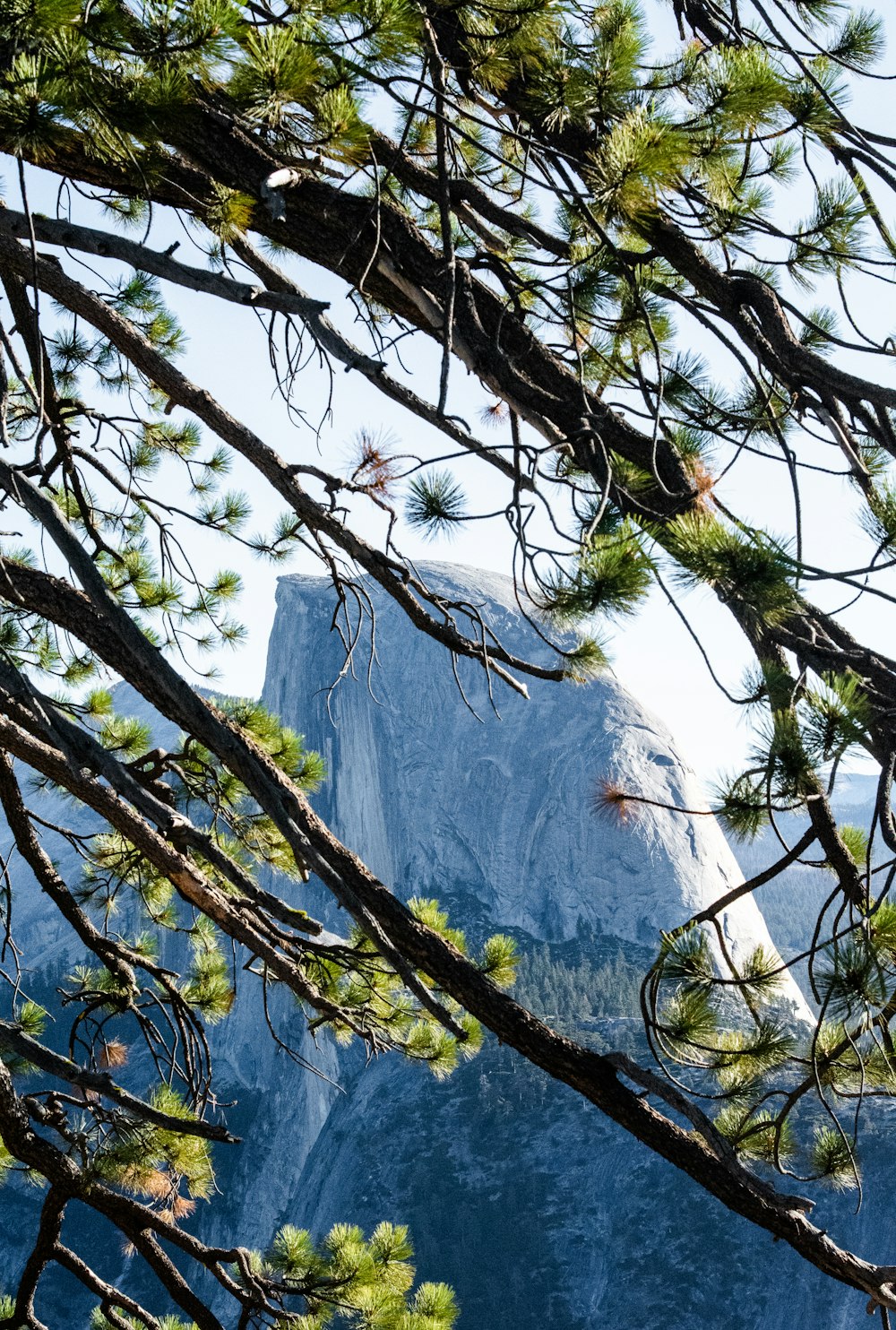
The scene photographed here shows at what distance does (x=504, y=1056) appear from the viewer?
26.3 metres

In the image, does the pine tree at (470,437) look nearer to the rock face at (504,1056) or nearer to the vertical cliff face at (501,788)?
the rock face at (504,1056)

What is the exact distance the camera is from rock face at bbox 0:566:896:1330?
22047 mm

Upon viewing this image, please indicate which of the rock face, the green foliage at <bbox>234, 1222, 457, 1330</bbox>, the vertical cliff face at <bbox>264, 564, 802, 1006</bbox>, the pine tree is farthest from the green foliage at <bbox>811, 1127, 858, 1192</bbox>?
the vertical cliff face at <bbox>264, 564, 802, 1006</bbox>

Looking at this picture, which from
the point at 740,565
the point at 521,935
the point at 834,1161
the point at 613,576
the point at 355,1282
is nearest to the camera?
the point at 740,565

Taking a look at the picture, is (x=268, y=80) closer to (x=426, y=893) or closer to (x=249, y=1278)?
(x=249, y=1278)

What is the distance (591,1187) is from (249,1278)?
25.0 meters

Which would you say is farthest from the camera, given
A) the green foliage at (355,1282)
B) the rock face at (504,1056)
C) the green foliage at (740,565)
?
the rock face at (504,1056)

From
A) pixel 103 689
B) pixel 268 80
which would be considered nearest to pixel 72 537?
pixel 268 80

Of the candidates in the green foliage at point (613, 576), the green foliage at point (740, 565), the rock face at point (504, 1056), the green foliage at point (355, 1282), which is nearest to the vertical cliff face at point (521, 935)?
the rock face at point (504, 1056)

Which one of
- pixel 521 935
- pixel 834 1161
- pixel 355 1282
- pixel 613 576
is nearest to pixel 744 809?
pixel 613 576

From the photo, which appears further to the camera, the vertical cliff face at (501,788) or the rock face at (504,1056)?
the vertical cliff face at (501,788)

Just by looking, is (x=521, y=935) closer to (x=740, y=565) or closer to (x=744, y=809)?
(x=744, y=809)

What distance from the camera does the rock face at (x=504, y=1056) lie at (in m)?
22.0

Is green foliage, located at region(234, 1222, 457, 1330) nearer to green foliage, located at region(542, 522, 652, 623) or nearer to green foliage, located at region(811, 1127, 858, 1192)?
green foliage, located at region(811, 1127, 858, 1192)
